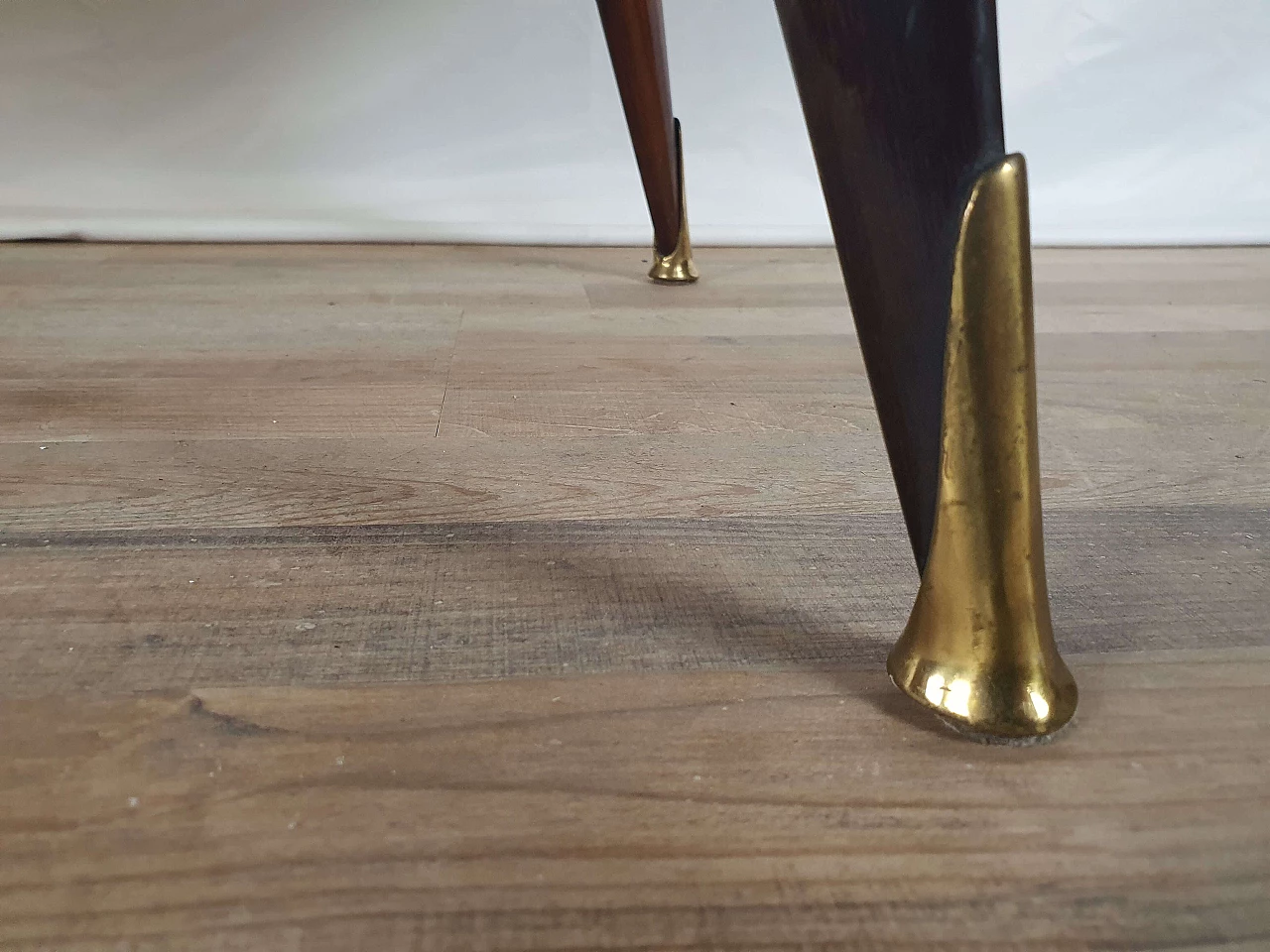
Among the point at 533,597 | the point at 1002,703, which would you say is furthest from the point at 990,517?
the point at 533,597

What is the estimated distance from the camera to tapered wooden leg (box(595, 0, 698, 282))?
0.74m

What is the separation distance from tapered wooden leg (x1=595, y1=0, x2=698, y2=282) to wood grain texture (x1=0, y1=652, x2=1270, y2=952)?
0.58 metres

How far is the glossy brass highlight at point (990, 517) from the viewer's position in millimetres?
265

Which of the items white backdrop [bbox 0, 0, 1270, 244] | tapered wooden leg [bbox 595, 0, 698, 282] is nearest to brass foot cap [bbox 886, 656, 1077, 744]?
tapered wooden leg [bbox 595, 0, 698, 282]

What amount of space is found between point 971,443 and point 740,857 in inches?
5.0

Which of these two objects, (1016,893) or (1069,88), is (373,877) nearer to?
(1016,893)

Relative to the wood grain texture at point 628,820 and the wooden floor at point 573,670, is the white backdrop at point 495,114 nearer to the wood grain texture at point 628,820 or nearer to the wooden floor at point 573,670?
the wooden floor at point 573,670

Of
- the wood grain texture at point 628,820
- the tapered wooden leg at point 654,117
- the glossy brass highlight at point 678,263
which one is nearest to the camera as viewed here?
the wood grain texture at point 628,820

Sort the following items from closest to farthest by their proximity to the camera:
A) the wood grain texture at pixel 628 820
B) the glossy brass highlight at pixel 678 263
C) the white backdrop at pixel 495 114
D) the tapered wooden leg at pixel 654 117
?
the wood grain texture at pixel 628 820 → the tapered wooden leg at pixel 654 117 → the glossy brass highlight at pixel 678 263 → the white backdrop at pixel 495 114

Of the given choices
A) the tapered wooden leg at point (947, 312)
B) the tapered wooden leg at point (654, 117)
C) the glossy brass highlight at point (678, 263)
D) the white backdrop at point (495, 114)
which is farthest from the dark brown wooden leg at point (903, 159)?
the white backdrop at point (495, 114)

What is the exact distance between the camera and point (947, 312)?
0.88 feet

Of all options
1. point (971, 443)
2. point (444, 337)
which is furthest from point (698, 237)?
point (971, 443)

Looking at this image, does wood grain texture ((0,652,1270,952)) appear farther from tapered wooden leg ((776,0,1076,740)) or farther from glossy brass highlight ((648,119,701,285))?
glossy brass highlight ((648,119,701,285))

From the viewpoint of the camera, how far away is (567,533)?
41 centimetres
